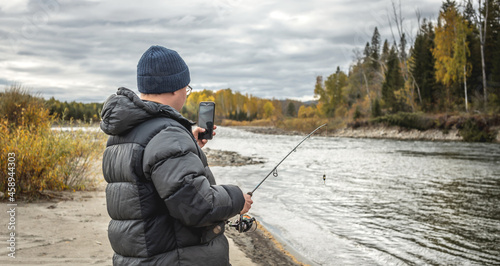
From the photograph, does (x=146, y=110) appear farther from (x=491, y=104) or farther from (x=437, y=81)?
(x=437, y=81)

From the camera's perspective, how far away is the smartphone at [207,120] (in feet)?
9.18

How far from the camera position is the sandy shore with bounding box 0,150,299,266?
4562mm

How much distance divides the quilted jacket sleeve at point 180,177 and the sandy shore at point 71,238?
2.98m

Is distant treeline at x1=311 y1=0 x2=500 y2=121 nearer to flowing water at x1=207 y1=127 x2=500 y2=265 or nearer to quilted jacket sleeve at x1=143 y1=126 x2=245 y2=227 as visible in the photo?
flowing water at x1=207 y1=127 x2=500 y2=265

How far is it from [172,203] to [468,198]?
11.1m

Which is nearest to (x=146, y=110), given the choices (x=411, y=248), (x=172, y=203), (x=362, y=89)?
(x=172, y=203)

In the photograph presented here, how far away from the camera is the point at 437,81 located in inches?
1828

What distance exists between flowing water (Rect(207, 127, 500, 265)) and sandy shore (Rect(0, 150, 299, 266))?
0.74m

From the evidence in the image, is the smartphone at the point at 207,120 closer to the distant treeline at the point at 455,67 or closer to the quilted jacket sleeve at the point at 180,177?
the quilted jacket sleeve at the point at 180,177

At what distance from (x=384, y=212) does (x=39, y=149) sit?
7292 mm

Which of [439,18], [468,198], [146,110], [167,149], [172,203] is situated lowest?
[468,198]

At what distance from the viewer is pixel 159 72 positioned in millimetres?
2193

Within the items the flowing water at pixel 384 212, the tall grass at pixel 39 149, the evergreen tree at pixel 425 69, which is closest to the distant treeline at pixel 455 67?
the evergreen tree at pixel 425 69

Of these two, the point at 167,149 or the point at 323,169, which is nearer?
the point at 167,149
